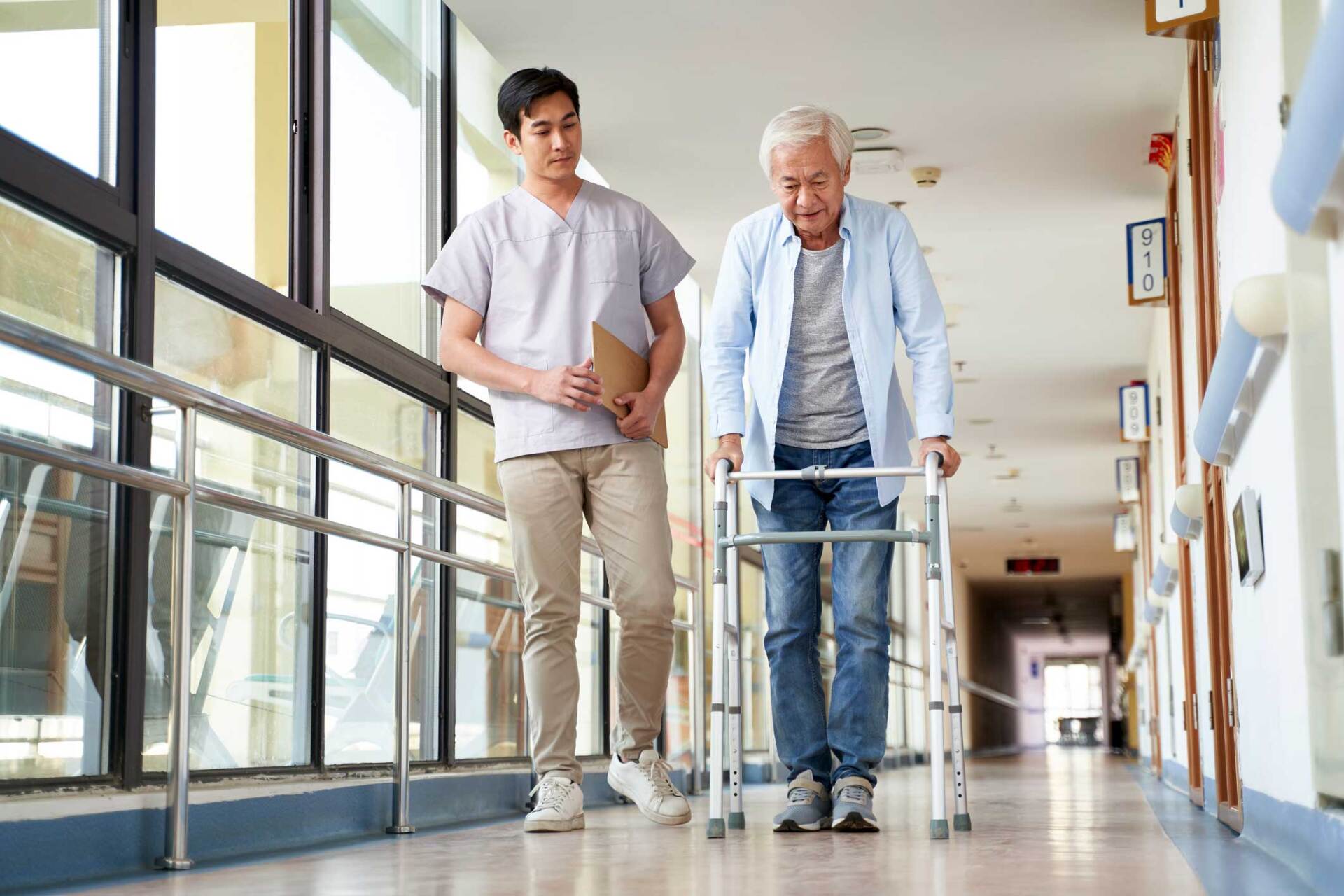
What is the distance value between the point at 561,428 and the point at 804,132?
66cm

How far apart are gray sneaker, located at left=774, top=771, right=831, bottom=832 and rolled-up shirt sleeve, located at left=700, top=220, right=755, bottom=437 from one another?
632mm

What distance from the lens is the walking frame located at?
7.53 feet

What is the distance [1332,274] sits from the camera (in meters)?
1.56

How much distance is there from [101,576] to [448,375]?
1936mm

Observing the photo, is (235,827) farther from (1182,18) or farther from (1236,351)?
(1182,18)

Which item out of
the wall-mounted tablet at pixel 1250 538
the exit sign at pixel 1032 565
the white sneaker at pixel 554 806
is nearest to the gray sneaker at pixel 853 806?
the white sneaker at pixel 554 806

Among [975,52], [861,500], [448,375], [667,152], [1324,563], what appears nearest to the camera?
[1324,563]

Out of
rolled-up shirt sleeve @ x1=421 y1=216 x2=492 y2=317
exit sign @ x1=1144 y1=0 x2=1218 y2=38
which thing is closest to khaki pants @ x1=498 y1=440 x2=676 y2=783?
rolled-up shirt sleeve @ x1=421 y1=216 x2=492 y2=317

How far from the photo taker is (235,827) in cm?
236

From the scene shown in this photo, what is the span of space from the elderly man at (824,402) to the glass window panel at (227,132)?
3.54ft

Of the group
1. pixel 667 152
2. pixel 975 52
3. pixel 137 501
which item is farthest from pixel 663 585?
pixel 667 152

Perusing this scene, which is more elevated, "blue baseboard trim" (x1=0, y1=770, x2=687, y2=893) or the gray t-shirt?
the gray t-shirt

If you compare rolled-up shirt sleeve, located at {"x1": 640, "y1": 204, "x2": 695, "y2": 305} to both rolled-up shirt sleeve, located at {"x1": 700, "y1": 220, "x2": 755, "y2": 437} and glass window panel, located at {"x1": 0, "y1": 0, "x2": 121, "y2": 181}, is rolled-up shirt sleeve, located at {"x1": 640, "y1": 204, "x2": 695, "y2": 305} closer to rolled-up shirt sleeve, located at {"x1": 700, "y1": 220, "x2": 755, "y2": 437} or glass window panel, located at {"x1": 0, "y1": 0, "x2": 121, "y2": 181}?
rolled-up shirt sleeve, located at {"x1": 700, "y1": 220, "x2": 755, "y2": 437}

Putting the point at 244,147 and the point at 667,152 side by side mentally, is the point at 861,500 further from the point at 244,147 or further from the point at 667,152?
the point at 667,152
